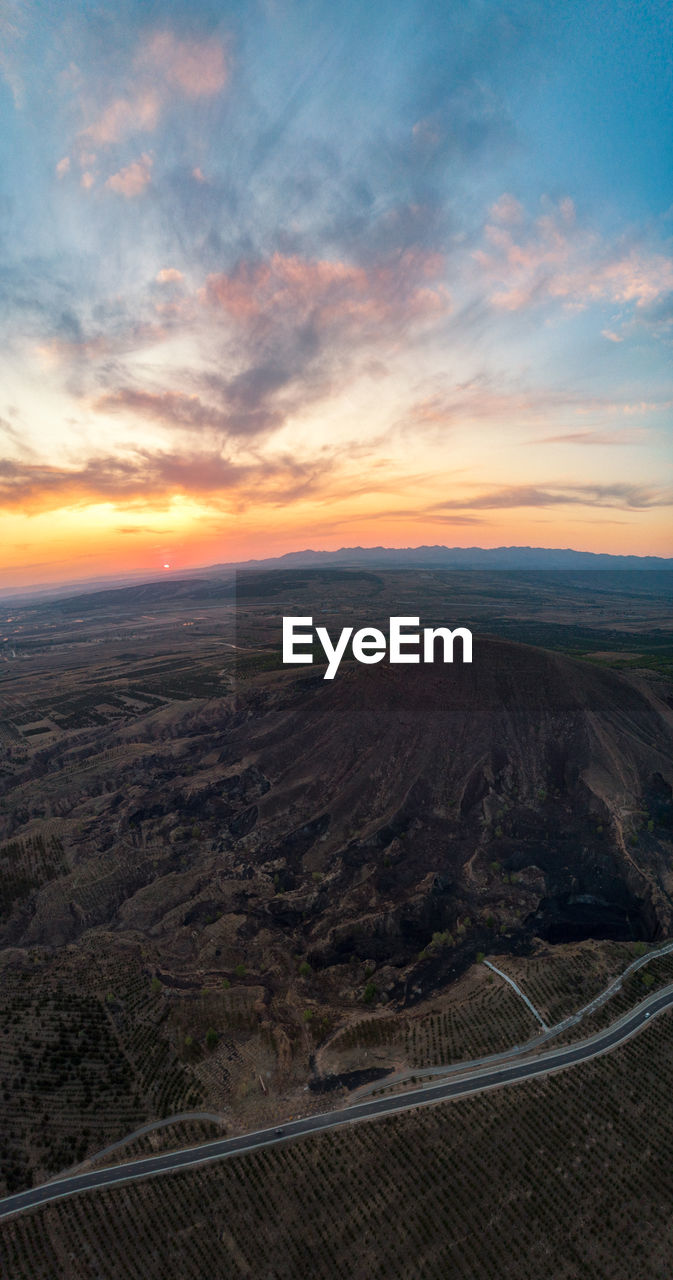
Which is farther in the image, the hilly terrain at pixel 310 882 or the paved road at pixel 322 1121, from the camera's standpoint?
the hilly terrain at pixel 310 882

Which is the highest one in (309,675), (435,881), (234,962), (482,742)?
(309,675)

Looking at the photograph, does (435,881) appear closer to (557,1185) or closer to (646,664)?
(557,1185)

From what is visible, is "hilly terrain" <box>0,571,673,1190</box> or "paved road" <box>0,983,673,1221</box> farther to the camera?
"hilly terrain" <box>0,571,673,1190</box>

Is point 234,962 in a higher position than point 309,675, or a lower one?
lower

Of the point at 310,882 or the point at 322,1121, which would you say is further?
the point at 310,882

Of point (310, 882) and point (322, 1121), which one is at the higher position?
point (322, 1121)

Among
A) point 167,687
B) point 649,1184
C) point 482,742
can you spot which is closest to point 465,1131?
point 649,1184

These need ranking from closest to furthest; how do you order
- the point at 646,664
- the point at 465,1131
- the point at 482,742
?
the point at 465,1131 → the point at 482,742 → the point at 646,664

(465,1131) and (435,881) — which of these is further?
(435,881)
